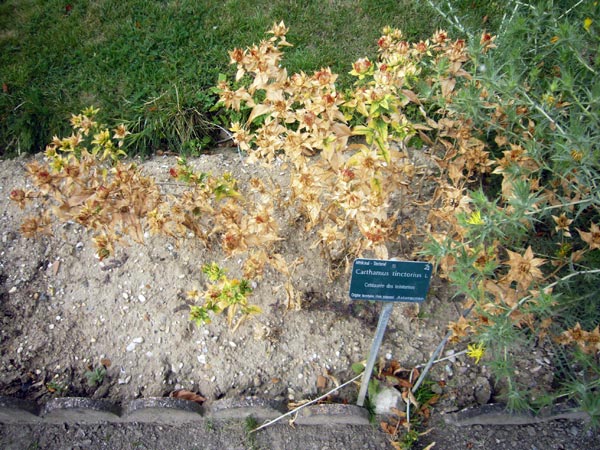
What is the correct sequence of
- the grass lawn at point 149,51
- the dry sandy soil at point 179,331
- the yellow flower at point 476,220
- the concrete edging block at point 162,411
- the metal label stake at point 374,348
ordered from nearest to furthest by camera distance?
the yellow flower at point 476,220 < the metal label stake at point 374,348 < the concrete edging block at point 162,411 < the dry sandy soil at point 179,331 < the grass lawn at point 149,51

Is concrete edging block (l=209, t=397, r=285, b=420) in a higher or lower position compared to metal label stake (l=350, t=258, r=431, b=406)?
lower

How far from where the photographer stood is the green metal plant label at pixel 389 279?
1.88 meters

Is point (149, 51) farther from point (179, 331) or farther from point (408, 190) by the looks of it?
point (408, 190)

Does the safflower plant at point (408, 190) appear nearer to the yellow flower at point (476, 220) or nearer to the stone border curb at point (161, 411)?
the yellow flower at point (476, 220)

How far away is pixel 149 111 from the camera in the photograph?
11.6 ft

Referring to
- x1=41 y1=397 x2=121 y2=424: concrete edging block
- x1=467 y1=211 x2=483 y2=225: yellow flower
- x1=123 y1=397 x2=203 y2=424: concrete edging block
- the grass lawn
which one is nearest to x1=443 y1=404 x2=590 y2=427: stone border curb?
x1=467 y1=211 x2=483 y2=225: yellow flower

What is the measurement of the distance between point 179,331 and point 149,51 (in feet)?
7.72

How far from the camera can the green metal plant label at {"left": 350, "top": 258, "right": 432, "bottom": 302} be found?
6.15 feet

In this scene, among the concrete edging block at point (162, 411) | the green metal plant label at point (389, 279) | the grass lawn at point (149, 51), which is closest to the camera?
the green metal plant label at point (389, 279)

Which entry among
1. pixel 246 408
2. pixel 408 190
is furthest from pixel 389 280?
pixel 246 408

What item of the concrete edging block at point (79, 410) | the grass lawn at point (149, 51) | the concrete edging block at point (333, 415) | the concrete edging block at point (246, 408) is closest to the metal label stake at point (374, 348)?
the concrete edging block at point (333, 415)

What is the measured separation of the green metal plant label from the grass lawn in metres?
1.98

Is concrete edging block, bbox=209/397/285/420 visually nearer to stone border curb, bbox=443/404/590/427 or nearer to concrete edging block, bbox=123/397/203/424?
concrete edging block, bbox=123/397/203/424

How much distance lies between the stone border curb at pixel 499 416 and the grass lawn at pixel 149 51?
232 cm
